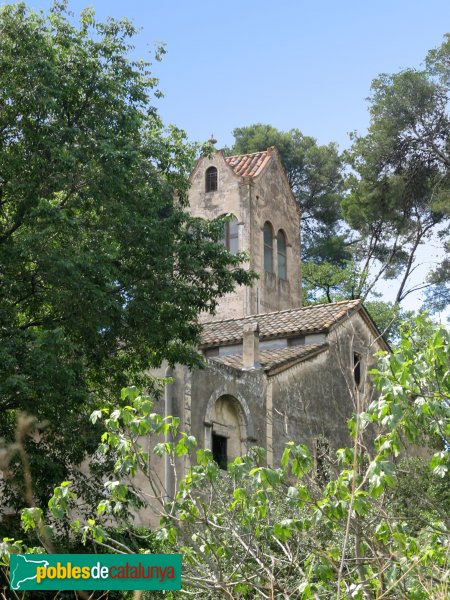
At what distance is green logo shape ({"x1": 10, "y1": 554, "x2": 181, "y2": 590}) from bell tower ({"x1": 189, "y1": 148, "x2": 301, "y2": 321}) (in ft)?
78.4

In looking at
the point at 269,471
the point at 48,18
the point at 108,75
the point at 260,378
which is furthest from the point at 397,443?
the point at 260,378

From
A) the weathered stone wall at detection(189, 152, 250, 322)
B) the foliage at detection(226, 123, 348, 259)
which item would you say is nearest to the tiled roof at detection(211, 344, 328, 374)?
the weathered stone wall at detection(189, 152, 250, 322)

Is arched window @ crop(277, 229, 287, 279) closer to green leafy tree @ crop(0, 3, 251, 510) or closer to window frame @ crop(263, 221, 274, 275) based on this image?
window frame @ crop(263, 221, 274, 275)

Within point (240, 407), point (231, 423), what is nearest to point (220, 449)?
point (231, 423)

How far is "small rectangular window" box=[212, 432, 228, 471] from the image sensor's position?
21.8 m

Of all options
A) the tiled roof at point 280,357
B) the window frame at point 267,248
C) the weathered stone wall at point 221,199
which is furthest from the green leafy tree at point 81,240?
the window frame at point 267,248

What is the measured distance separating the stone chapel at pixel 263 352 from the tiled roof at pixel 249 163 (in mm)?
70

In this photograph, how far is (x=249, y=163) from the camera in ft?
117

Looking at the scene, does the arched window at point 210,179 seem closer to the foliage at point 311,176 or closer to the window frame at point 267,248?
the window frame at point 267,248

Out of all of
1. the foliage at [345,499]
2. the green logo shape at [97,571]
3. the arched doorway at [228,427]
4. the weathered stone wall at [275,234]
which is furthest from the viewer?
the weathered stone wall at [275,234]

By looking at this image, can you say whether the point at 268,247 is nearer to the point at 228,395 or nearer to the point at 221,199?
the point at 221,199

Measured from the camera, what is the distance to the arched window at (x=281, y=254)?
35062 mm

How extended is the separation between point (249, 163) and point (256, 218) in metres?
2.73

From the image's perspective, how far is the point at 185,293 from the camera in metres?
17.3
